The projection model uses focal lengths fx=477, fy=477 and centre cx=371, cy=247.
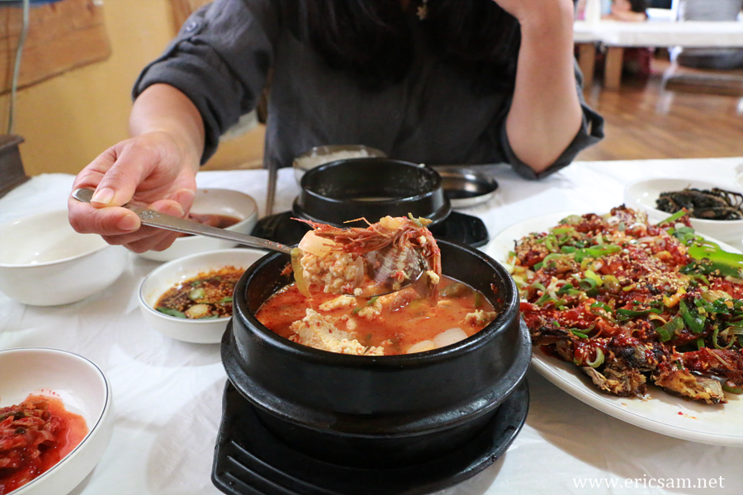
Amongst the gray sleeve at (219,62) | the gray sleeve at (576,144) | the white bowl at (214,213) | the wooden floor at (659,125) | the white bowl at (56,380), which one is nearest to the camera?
the white bowl at (56,380)

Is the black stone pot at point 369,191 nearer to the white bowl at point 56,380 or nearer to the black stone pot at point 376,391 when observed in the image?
the black stone pot at point 376,391

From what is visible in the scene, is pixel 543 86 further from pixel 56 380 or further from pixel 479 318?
pixel 56 380

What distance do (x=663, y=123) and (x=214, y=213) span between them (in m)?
7.37

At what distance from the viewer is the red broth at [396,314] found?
40.6 inches

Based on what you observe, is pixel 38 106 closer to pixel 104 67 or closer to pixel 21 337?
pixel 104 67

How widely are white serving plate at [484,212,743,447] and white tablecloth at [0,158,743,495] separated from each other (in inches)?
3.5

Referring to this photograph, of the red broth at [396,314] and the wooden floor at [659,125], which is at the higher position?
the red broth at [396,314]

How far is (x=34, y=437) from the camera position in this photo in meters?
0.91

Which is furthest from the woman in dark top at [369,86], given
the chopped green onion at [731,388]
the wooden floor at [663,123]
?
the wooden floor at [663,123]

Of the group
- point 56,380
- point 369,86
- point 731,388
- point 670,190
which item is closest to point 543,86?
point 670,190

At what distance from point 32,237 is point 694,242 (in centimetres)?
219

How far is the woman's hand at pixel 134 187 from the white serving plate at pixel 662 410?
1.01m

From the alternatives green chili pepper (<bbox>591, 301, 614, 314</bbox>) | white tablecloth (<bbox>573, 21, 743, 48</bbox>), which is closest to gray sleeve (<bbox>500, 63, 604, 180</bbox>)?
green chili pepper (<bbox>591, 301, 614, 314</bbox>)

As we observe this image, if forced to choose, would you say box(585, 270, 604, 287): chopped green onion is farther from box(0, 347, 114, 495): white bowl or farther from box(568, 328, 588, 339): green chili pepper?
box(0, 347, 114, 495): white bowl
